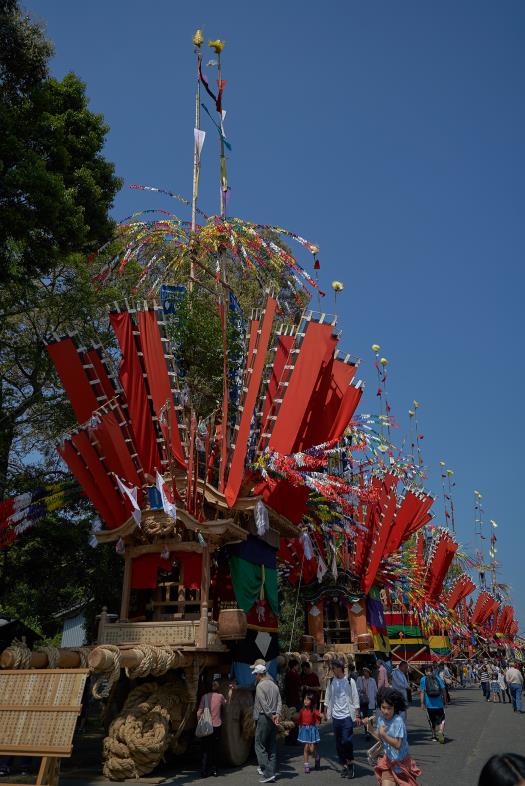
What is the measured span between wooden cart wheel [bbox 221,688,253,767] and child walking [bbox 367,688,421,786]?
226 inches

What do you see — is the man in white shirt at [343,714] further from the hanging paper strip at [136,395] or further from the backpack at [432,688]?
the hanging paper strip at [136,395]

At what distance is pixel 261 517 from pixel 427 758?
5.27 m

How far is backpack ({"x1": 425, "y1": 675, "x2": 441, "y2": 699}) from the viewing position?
1362 centimetres

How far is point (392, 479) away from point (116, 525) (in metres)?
11.5

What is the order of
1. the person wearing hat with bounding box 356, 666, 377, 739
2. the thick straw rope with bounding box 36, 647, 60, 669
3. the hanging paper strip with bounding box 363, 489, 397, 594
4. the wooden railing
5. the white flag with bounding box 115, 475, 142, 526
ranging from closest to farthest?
the thick straw rope with bounding box 36, 647, 60, 669 < the wooden railing < the white flag with bounding box 115, 475, 142, 526 < the person wearing hat with bounding box 356, 666, 377, 739 < the hanging paper strip with bounding box 363, 489, 397, 594

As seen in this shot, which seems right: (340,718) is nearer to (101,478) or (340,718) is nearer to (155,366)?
(101,478)

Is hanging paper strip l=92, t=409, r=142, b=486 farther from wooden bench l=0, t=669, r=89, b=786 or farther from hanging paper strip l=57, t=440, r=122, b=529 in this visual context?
wooden bench l=0, t=669, r=89, b=786

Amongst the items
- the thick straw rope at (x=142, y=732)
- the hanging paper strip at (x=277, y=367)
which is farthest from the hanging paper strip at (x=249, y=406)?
the thick straw rope at (x=142, y=732)

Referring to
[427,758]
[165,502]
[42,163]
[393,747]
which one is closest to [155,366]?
[165,502]

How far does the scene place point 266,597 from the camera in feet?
47.1

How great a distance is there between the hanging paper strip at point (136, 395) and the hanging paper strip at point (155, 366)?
24cm

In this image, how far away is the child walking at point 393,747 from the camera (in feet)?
20.2

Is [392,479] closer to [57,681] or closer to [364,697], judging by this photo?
[364,697]

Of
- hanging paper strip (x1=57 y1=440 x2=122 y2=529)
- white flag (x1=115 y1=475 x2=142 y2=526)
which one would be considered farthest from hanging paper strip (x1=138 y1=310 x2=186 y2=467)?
hanging paper strip (x1=57 y1=440 x2=122 y2=529)
